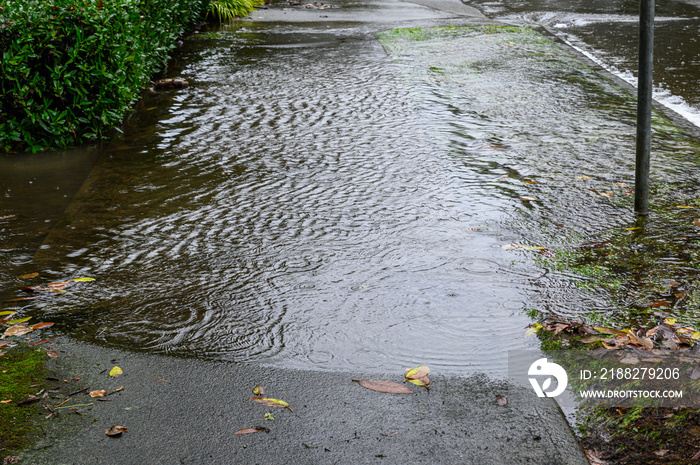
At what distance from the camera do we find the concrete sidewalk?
2.47 m

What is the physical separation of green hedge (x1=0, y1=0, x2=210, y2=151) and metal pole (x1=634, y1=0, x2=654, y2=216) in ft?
15.2

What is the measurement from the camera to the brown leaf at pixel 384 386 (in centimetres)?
288

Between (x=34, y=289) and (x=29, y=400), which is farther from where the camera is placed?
(x=34, y=289)

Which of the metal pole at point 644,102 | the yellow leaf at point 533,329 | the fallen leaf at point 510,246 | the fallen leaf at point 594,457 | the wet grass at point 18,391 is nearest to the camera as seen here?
the fallen leaf at point 594,457

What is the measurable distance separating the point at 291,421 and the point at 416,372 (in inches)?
25.8

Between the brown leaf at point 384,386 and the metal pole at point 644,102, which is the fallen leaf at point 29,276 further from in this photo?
the metal pole at point 644,102

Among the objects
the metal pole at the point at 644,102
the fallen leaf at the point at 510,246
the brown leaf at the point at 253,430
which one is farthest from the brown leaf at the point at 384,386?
the metal pole at the point at 644,102

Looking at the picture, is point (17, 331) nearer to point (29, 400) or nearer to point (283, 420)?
point (29, 400)

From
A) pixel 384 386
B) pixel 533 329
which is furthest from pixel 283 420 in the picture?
pixel 533 329

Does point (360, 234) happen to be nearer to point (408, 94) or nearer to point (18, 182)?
point (18, 182)

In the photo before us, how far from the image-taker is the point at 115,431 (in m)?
2.60

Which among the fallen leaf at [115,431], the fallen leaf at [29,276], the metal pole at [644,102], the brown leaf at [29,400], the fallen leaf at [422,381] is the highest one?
the metal pole at [644,102]

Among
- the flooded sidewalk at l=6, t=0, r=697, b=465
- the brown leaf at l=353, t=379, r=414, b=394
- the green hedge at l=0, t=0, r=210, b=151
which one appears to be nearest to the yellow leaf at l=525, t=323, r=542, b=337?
the flooded sidewalk at l=6, t=0, r=697, b=465

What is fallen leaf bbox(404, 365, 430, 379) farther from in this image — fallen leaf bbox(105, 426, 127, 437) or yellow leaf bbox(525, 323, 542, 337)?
fallen leaf bbox(105, 426, 127, 437)
